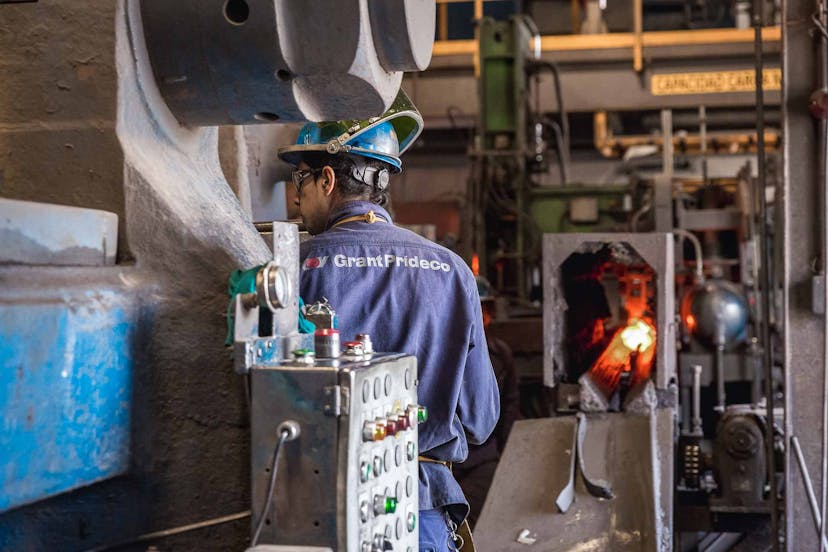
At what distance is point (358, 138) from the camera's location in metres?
2.64

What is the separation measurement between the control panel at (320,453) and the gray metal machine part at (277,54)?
1.68 feet

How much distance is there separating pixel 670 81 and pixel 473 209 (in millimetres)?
3613

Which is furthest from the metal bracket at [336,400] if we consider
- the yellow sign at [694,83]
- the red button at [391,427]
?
the yellow sign at [694,83]

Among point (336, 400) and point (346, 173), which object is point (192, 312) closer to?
point (336, 400)

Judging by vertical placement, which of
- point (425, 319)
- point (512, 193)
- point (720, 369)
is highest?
point (512, 193)

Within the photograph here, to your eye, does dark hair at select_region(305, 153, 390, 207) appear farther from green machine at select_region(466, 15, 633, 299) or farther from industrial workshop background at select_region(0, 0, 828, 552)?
green machine at select_region(466, 15, 633, 299)

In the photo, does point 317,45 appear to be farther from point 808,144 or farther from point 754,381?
point 754,381

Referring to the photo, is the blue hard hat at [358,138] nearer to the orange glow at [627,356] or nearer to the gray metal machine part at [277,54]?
the gray metal machine part at [277,54]

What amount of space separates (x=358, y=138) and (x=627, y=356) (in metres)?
2.54

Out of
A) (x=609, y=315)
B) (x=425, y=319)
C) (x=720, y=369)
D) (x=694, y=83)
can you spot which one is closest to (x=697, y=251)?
(x=720, y=369)

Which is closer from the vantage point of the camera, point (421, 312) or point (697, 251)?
point (421, 312)

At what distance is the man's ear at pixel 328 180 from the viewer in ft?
8.71

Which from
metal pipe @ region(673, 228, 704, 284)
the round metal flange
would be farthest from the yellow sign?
the round metal flange

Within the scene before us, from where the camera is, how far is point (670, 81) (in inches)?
458
